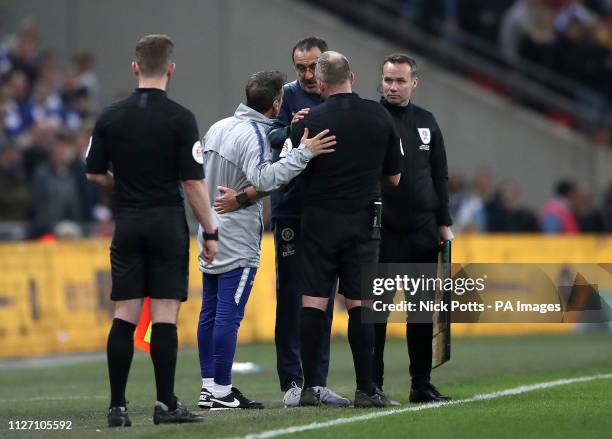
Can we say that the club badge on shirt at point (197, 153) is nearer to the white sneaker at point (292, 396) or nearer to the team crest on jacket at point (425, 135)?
the team crest on jacket at point (425, 135)

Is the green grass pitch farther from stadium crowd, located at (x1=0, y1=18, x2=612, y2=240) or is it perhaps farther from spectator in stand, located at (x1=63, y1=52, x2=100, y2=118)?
spectator in stand, located at (x1=63, y1=52, x2=100, y2=118)

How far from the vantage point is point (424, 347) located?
10305 millimetres

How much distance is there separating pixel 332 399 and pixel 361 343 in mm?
555

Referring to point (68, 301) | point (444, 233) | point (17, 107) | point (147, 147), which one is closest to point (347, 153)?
point (444, 233)

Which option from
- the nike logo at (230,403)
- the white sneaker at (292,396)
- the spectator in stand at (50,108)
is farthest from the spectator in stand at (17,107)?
the nike logo at (230,403)

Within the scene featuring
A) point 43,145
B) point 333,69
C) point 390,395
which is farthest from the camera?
point 43,145

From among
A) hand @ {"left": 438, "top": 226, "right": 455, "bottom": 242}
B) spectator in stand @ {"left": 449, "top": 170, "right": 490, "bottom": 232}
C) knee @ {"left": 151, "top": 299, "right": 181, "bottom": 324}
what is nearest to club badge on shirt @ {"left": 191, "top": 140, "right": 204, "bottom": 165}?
knee @ {"left": 151, "top": 299, "right": 181, "bottom": 324}

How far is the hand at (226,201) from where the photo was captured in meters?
9.89

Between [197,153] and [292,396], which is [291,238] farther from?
[197,153]

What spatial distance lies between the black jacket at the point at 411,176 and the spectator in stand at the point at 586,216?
12.9 m

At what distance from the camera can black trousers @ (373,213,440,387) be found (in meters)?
10.2

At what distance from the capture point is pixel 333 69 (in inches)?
374

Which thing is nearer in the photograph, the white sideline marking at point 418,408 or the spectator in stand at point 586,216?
the white sideline marking at point 418,408

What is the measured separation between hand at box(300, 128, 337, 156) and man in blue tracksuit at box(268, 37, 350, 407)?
2.27 feet
